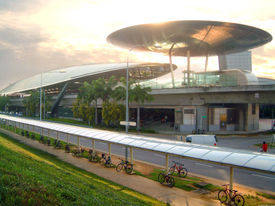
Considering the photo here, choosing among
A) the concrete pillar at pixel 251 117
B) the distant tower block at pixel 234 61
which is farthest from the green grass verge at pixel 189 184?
the distant tower block at pixel 234 61

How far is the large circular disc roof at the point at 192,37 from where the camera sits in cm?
5506

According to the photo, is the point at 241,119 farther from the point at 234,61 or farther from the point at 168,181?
the point at 234,61

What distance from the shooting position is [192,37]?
61.2 meters

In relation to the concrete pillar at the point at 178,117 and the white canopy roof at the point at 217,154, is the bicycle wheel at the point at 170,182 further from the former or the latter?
the concrete pillar at the point at 178,117

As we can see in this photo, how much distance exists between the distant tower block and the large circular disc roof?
3421 inches

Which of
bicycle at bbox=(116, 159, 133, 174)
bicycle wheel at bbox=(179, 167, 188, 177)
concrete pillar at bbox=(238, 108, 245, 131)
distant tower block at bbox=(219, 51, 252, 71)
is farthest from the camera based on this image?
distant tower block at bbox=(219, 51, 252, 71)

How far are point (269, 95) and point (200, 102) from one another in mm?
12147

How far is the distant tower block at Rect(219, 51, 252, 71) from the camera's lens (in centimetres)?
15638

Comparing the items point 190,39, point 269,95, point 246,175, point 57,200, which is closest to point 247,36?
point 190,39

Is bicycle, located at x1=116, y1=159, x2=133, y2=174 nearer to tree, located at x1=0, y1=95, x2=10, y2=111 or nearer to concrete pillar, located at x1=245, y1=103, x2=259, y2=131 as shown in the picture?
concrete pillar, located at x1=245, y1=103, x2=259, y2=131

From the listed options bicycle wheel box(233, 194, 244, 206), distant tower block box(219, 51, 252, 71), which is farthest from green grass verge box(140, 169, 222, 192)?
distant tower block box(219, 51, 252, 71)

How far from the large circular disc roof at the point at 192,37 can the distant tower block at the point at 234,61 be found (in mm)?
86901

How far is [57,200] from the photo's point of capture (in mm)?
9055

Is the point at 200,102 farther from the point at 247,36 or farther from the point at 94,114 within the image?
the point at 94,114
